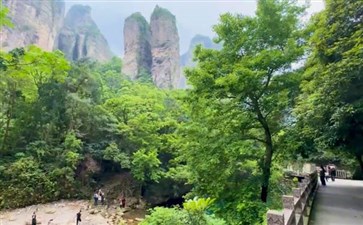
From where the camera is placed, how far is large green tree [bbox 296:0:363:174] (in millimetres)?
8836

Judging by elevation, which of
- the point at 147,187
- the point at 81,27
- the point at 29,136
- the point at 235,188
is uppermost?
the point at 81,27

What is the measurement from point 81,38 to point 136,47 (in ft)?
59.7

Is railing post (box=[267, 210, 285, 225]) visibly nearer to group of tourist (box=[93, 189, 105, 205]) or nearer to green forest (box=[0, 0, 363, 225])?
green forest (box=[0, 0, 363, 225])

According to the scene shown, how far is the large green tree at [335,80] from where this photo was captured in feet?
29.0

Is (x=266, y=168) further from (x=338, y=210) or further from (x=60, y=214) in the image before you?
(x=60, y=214)

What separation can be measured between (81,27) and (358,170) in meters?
60.7

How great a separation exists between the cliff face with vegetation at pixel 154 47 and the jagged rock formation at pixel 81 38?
1077 cm

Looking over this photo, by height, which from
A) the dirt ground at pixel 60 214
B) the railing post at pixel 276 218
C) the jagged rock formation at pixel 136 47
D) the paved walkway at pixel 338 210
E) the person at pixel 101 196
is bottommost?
the dirt ground at pixel 60 214

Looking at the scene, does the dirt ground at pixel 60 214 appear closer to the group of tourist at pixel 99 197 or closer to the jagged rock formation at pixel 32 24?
the group of tourist at pixel 99 197

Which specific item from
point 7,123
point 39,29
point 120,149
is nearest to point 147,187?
point 120,149

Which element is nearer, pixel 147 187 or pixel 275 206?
pixel 275 206

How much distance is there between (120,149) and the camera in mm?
25625

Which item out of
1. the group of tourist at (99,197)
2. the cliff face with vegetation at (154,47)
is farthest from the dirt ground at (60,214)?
the cliff face with vegetation at (154,47)

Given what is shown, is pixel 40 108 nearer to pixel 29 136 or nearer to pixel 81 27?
pixel 29 136
